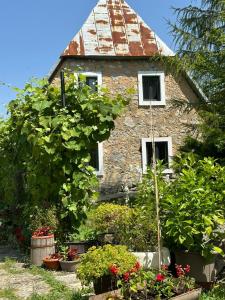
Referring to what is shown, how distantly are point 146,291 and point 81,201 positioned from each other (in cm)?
307

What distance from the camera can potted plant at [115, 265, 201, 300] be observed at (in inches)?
158

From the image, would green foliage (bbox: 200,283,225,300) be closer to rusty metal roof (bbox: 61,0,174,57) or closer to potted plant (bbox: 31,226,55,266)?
potted plant (bbox: 31,226,55,266)

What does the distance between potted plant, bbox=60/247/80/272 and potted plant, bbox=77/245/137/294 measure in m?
1.59

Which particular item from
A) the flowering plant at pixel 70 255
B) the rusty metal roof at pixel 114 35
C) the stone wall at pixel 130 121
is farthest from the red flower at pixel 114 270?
the rusty metal roof at pixel 114 35

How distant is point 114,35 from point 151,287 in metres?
12.5

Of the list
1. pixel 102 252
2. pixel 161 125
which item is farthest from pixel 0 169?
pixel 161 125

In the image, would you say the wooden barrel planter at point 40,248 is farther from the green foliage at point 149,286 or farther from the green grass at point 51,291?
the green foliage at point 149,286

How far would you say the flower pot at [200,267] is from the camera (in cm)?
488

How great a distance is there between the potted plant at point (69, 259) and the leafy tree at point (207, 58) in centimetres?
463

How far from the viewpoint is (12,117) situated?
313 inches

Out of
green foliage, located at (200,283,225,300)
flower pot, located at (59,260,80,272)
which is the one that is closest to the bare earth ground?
flower pot, located at (59,260,80,272)

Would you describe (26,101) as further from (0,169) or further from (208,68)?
(208,68)

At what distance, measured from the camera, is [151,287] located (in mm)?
4086

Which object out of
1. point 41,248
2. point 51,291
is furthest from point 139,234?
point 41,248
